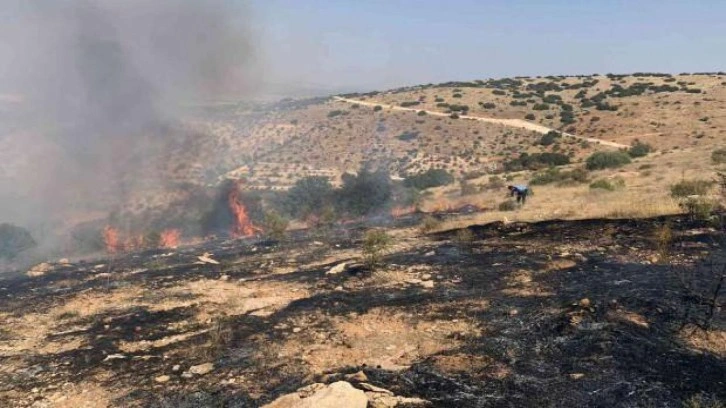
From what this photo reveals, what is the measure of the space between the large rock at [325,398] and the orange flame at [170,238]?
60.5 feet

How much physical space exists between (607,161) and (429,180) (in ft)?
35.9

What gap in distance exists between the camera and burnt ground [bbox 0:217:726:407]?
780 cm

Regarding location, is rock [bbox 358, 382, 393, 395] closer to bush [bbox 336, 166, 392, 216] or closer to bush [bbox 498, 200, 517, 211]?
bush [bbox 498, 200, 517, 211]

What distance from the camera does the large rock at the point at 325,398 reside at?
6887 mm

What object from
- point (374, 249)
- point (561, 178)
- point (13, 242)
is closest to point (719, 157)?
point (561, 178)

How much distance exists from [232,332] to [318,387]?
3813 millimetres

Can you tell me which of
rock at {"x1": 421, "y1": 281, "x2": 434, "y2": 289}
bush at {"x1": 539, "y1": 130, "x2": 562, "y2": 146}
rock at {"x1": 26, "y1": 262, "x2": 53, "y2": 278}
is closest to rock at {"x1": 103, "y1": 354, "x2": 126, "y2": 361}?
rock at {"x1": 421, "y1": 281, "x2": 434, "y2": 289}

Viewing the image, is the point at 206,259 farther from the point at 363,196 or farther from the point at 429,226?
the point at 363,196

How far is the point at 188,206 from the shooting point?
32.2 metres

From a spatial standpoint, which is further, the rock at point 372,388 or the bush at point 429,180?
the bush at point 429,180

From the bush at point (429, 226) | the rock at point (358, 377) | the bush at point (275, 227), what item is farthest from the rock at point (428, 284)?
the bush at point (275, 227)

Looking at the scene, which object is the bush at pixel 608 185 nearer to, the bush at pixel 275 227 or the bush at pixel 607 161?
the bush at pixel 607 161

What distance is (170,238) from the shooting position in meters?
26.4

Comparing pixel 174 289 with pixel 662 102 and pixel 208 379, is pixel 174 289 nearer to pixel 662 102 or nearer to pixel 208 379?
pixel 208 379
